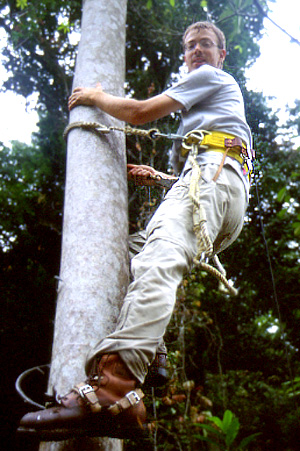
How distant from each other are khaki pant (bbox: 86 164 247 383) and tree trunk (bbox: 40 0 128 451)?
0.47ft

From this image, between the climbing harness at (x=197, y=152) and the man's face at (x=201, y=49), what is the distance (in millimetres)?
496

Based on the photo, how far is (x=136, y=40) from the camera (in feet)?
26.2

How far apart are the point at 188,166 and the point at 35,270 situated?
5651 millimetres

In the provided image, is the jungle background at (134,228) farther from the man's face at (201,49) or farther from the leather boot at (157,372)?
the leather boot at (157,372)

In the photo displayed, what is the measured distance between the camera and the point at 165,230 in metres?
1.60

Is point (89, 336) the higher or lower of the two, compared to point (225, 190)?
lower

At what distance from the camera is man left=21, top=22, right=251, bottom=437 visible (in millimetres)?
1335

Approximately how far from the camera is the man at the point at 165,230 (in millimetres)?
1335

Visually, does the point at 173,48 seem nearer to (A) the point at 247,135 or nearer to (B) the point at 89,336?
(A) the point at 247,135

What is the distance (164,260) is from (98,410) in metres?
0.51

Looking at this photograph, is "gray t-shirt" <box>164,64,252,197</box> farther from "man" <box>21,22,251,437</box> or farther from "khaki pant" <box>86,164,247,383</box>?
"khaki pant" <box>86,164,247,383</box>

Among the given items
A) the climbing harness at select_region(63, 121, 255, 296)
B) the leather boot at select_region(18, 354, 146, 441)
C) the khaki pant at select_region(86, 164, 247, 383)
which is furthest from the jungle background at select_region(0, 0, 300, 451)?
the leather boot at select_region(18, 354, 146, 441)

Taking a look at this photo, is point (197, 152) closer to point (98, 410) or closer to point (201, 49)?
point (201, 49)

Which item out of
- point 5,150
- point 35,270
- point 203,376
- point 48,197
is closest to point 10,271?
point 35,270
